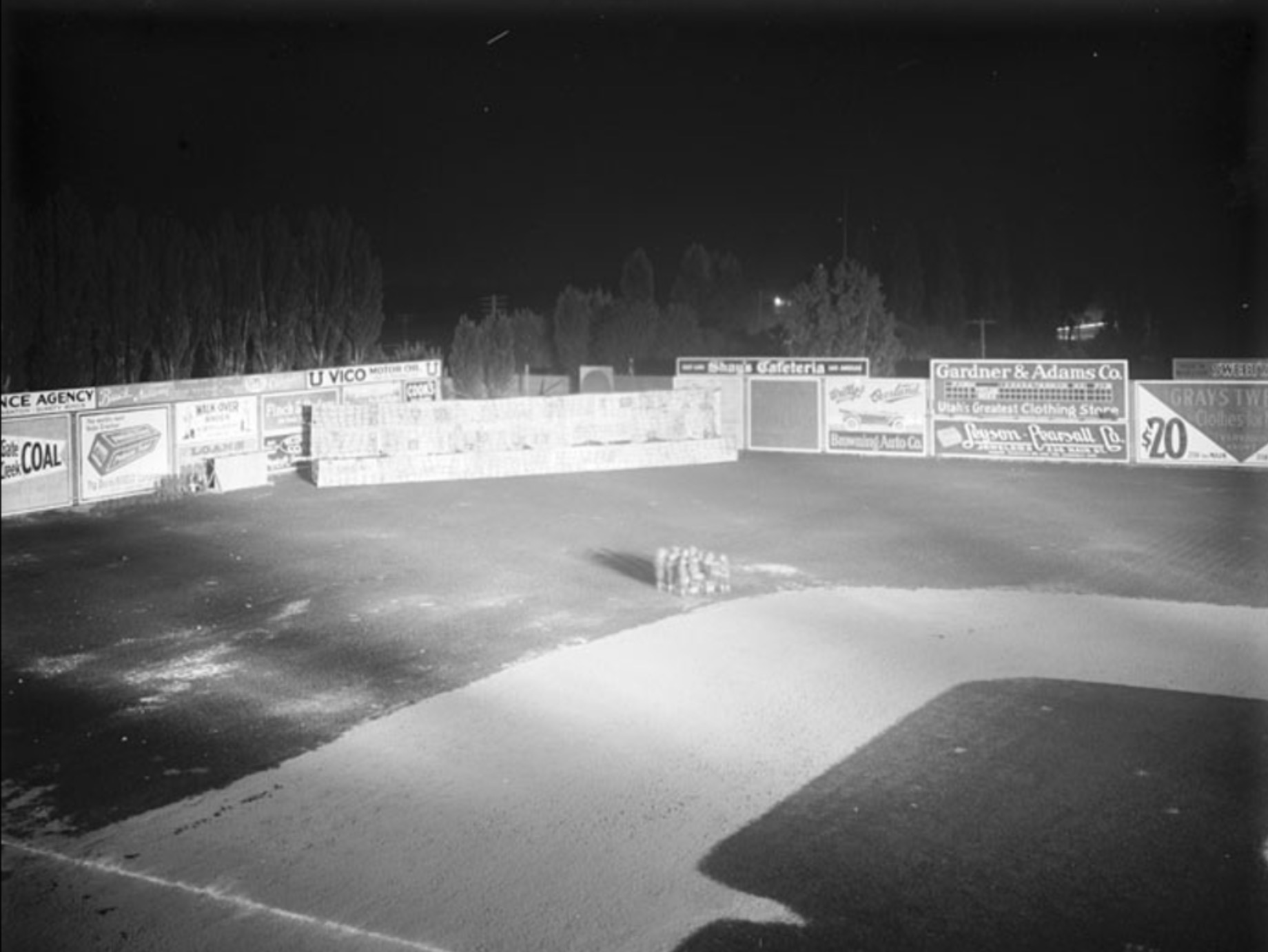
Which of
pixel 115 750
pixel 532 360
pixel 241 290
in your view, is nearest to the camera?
pixel 115 750

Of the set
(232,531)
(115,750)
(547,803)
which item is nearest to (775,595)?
(547,803)

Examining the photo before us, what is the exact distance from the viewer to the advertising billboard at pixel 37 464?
24.0m

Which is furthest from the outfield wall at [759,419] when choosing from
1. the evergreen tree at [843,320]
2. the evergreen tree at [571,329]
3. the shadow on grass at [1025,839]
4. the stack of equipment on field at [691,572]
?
the evergreen tree at [571,329]

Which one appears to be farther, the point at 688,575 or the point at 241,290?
the point at 241,290

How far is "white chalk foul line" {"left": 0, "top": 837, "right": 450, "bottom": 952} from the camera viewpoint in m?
7.96

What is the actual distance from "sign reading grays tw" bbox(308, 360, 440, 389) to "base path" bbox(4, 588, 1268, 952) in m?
19.0

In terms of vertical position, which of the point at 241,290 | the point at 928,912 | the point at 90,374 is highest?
the point at 241,290

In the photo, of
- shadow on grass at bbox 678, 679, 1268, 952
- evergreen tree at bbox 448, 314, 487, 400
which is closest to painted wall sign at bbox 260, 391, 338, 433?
evergreen tree at bbox 448, 314, 487, 400

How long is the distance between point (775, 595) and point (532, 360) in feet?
135

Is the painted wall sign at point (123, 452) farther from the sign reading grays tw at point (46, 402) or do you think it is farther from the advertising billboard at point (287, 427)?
the advertising billboard at point (287, 427)

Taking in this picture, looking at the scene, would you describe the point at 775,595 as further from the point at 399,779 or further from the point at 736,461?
the point at 736,461

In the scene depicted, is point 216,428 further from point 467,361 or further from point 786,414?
point 467,361

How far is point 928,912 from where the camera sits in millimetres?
8312

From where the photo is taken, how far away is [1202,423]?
30500 millimetres
